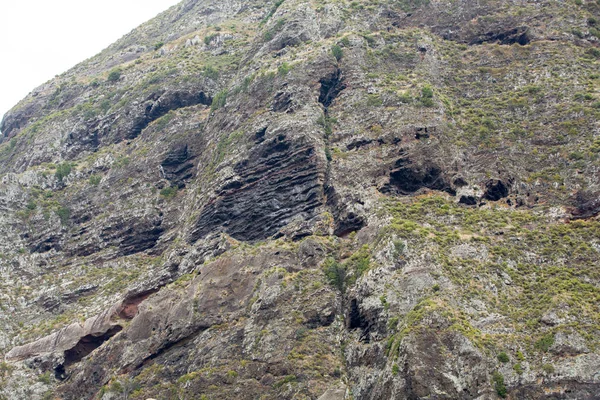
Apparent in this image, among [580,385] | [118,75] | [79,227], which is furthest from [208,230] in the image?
[118,75]

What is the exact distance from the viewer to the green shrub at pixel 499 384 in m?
49.9

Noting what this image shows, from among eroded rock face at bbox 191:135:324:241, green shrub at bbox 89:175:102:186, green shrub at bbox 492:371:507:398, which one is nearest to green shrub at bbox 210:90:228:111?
green shrub at bbox 89:175:102:186

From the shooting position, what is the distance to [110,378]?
2665 inches

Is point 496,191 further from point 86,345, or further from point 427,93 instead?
point 86,345

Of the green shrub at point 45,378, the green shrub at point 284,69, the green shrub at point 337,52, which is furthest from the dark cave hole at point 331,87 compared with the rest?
the green shrub at point 45,378

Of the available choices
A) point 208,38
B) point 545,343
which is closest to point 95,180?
point 208,38

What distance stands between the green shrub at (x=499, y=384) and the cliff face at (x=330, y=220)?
0.68 feet

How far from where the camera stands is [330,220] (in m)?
73.1

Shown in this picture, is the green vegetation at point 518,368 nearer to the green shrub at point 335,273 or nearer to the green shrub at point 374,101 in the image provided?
the green shrub at point 335,273

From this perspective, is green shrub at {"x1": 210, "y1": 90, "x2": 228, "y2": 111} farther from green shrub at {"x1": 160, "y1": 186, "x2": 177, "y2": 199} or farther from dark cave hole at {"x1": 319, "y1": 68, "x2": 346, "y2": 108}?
dark cave hole at {"x1": 319, "y1": 68, "x2": 346, "y2": 108}

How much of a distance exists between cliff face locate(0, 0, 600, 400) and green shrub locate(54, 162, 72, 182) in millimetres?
211

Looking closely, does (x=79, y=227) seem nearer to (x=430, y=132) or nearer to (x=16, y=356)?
(x=16, y=356)

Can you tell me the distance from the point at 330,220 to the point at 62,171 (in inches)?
1942

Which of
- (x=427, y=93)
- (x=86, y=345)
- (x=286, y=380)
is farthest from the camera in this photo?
(x=427, y=93)
